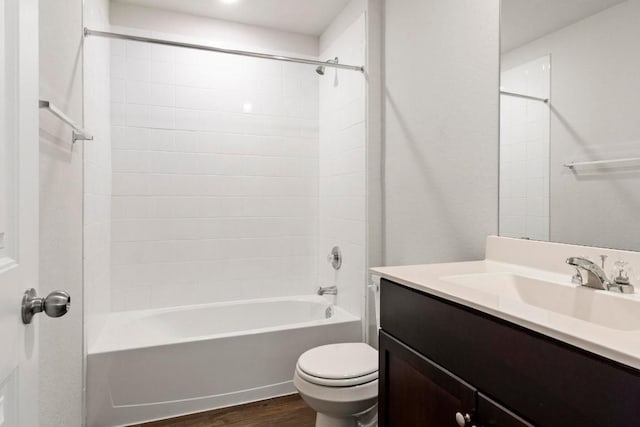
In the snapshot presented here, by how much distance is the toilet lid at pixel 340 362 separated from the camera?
5.11ft

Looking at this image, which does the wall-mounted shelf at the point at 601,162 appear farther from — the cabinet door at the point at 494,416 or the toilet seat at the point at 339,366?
the toilet seat at the point at 339,366

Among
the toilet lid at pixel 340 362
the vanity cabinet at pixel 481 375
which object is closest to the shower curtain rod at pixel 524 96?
the vanity cabinet at pixel 481 375

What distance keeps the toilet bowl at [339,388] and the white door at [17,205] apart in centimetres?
103

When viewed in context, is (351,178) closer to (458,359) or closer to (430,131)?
(430,131)

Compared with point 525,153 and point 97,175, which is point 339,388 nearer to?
point 525,153

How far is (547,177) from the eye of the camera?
132cm

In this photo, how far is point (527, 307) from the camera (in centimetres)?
83

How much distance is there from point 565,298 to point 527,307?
1.07 feet

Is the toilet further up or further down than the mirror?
further down

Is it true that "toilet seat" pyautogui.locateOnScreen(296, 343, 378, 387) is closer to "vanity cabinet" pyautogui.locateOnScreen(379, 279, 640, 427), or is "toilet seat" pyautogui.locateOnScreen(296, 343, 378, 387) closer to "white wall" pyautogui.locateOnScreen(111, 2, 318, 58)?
"vanity cabinet" pyautogui.locateOnScreen(379, 279, 640, 427)

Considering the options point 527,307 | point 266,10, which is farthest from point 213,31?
point 527,307

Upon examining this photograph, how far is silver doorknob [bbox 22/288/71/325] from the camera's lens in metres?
0.68

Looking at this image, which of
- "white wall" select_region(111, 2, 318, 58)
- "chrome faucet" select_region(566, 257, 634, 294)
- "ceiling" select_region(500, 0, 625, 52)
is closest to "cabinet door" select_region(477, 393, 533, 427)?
"chrome faucet" select_region(566, 257, 634, 294)

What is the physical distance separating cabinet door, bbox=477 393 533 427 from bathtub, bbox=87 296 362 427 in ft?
4.94
